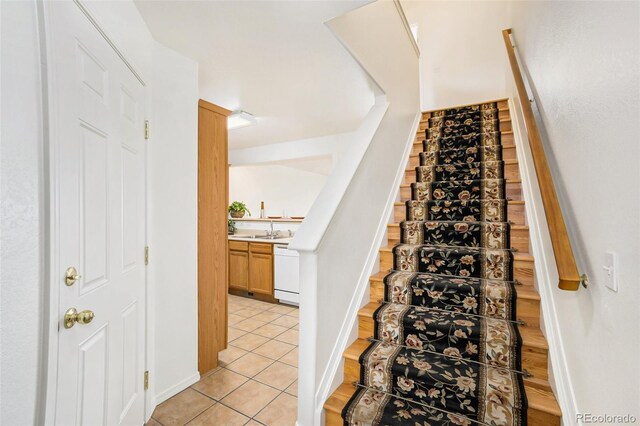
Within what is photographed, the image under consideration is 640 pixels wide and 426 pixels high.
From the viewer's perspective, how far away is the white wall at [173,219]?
6.34ft

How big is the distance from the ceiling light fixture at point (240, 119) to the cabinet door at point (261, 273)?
1858mm

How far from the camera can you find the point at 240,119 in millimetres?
3633

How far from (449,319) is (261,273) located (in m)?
3.11

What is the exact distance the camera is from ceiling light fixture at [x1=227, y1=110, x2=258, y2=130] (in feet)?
11.5

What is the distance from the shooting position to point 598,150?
1002 mm

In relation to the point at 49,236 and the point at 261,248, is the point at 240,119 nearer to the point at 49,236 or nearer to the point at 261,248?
the point at 261,248

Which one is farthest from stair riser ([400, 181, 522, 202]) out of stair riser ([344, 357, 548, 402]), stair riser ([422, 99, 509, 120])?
stair riser ([344, 357, 548, 402])

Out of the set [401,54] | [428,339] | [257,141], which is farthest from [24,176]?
[257,141]

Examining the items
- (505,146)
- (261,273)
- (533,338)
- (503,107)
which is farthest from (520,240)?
(261,273)

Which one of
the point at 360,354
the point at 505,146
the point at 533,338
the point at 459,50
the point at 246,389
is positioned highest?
the point at 459,50

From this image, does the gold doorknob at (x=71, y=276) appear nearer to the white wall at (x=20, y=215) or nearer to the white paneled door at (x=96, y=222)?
the white paneled door at (x=96, y=222)

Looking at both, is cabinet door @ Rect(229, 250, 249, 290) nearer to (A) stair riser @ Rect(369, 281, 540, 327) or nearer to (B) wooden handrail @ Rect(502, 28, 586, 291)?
(A) stair riser @ Rect(369, 281, 540, 327)

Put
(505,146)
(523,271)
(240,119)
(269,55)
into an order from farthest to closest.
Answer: (240,119)
(505,146)
(269,55)
(523,271)

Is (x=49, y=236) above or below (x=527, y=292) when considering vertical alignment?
above
